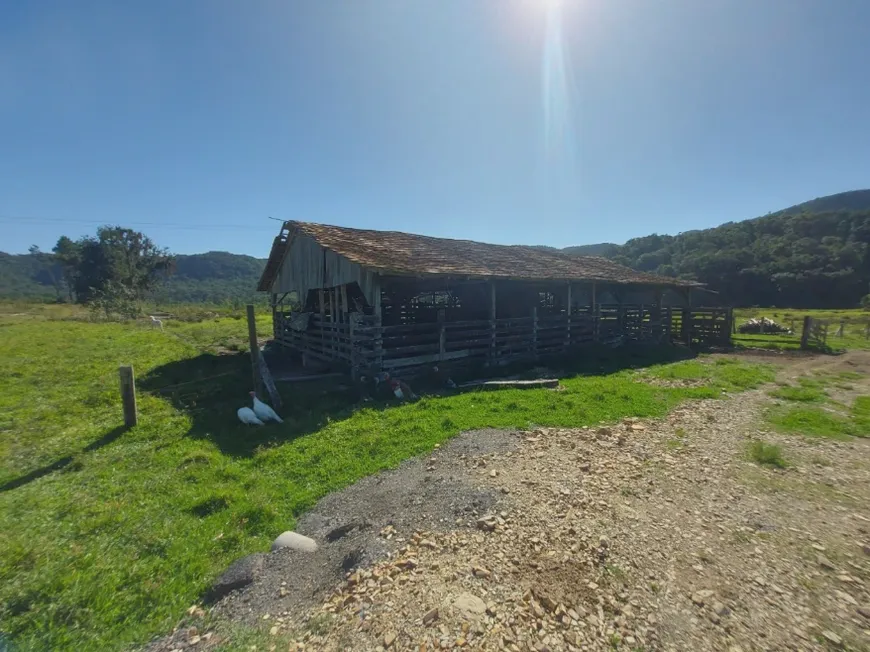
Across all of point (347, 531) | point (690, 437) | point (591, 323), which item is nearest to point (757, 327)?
point (591, 323)

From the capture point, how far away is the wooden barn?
11523 millimetres

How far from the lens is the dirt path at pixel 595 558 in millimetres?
2840

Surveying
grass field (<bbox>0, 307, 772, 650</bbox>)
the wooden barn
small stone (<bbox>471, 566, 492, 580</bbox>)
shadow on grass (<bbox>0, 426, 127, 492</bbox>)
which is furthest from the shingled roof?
small stone (<bbox>471, 566, 492, 580</bbox>)

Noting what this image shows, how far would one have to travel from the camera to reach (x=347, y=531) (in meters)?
4.30

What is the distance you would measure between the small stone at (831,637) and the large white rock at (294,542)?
4260 millimetres

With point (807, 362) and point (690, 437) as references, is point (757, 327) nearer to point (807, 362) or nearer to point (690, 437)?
point (807, 362)

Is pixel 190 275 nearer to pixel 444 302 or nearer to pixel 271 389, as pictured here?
pixel 444 302

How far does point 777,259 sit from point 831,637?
224 feet

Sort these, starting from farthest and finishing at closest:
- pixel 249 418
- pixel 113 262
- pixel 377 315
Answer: pixel 113 262 → pixel 377 315 → pixel 249 418

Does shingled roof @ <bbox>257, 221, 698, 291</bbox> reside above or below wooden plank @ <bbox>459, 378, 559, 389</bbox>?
above

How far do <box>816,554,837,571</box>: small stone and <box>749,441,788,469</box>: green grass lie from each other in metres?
2.44

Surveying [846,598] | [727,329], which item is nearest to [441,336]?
[846,598]

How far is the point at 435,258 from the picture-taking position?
13.0m

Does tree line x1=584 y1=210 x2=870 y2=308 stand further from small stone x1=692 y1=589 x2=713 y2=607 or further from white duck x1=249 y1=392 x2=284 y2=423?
white duck x1=249 y1=392 x2=284 y2=423
